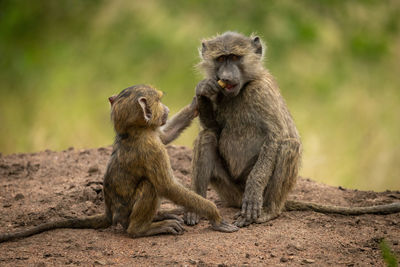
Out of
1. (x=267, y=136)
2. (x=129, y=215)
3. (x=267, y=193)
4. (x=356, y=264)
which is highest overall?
(x=267, y=136)

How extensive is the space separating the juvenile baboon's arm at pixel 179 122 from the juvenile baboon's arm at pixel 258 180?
3.36 ft

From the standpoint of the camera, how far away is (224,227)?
20.3 feet

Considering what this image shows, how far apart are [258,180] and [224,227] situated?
2.42 feet

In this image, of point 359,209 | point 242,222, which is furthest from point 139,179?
point 359,209

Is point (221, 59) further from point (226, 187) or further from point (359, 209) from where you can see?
point (359, 209)

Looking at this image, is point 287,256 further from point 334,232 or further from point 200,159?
point 200,159

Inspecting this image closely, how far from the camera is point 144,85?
608 centimetres

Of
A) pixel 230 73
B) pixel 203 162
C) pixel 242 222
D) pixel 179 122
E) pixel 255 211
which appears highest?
pixel 230 73

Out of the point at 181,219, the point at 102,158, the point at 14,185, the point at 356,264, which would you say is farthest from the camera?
the point at 102,158

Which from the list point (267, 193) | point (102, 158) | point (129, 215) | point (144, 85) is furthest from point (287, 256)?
point (102, 158)

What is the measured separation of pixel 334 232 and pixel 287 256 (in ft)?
3.28

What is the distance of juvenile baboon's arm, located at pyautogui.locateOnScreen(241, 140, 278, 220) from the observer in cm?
644

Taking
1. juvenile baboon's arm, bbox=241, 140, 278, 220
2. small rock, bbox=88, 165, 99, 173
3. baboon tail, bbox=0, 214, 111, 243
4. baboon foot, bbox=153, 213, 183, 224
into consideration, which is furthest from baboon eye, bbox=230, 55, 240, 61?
small rock, bbox=88, 165, 99, 173

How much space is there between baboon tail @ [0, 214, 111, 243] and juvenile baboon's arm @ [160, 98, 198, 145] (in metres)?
1.28
